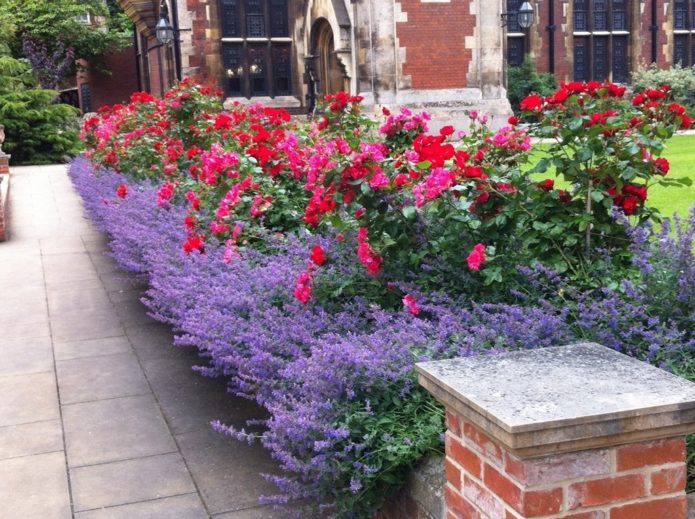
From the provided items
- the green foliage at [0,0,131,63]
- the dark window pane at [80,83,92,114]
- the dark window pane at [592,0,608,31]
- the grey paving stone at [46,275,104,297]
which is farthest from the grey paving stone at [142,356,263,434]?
the dark window pane at [80,83,92,114]

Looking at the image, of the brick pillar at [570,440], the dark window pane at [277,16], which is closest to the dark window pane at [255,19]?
the dark window pane at [277,16]

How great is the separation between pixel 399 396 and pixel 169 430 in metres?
1.88

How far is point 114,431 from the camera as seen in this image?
4633 mm

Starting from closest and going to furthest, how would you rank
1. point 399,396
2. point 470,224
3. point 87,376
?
1. point 399,396
2. point 470,224
3. point 87,376

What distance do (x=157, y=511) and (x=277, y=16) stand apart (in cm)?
2325

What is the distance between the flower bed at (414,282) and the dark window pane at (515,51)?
26.3 m

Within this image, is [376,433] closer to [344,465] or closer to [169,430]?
[344,465]

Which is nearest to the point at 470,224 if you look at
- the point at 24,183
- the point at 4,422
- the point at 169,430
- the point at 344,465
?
the point at 344,465

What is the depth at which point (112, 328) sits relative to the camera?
268 inches

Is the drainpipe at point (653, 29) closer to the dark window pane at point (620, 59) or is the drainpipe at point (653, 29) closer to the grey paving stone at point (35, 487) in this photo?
the dark window pane at point (620, 59)

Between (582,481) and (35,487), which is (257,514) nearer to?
(35,487)

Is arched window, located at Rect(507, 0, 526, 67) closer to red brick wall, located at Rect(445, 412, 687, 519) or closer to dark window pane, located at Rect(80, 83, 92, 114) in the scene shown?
dark window pane, located at Rect(80, 83, 92, 114)

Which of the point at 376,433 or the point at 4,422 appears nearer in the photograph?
the point at 376,433

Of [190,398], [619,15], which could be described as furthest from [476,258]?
[619,15]
